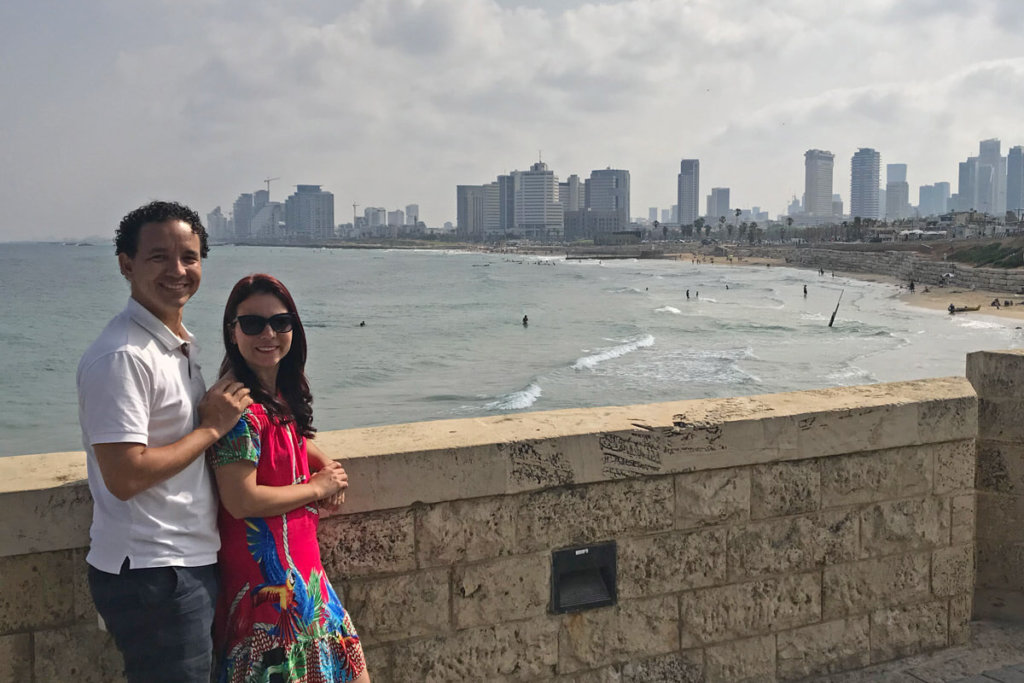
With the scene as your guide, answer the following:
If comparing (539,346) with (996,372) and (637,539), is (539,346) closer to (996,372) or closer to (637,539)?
(996,372)

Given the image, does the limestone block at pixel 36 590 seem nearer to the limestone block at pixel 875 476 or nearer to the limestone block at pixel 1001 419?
the limestone block at pixel 875 476

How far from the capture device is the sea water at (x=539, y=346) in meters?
25.5

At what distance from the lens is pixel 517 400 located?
24469 mm

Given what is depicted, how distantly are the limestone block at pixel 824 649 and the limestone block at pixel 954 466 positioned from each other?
681mm

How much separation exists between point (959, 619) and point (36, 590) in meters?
3.62

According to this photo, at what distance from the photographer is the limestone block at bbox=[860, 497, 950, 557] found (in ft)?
11.7

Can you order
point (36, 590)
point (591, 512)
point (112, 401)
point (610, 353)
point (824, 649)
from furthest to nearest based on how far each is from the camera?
point (610, 353) → point (824, 649) → point (591, 512) → point (36, 590) → point (112, 401)

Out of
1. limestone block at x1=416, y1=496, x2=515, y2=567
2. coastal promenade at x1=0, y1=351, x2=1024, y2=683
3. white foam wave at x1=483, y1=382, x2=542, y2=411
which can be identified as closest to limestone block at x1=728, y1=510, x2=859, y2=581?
coastal promenade at x1=0, y1=351, x2=1024, y2=683

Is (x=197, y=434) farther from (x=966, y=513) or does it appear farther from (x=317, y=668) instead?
(x=966, y=513)

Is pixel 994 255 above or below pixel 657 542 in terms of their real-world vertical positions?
above

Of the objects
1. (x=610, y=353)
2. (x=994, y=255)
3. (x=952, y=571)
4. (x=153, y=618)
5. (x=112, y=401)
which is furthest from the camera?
(x=994, y=255)

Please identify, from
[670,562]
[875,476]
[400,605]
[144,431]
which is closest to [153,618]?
[144,431]

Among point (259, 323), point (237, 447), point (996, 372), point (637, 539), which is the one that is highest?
point (259, 323)

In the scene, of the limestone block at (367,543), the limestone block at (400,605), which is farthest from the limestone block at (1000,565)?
the limestone block at (367,543)
